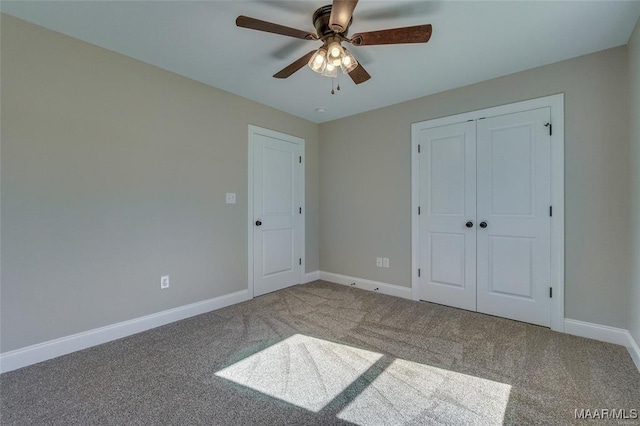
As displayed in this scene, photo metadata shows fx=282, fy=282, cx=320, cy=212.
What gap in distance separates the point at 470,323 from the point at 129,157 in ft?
11.6

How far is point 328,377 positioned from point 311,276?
7.93ft

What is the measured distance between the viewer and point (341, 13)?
156 centimetres

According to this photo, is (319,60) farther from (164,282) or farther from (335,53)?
(164,282)

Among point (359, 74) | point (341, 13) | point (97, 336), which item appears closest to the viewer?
point (341, 13)

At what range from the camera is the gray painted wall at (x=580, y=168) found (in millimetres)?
2305

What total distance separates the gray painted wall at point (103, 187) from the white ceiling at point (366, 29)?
272mm

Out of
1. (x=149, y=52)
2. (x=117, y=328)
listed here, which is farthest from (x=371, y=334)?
(x=149, y=52)

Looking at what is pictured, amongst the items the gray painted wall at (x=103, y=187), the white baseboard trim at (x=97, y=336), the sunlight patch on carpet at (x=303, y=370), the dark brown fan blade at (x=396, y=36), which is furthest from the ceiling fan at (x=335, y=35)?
the white baseboard trim at (x=97, y=336)

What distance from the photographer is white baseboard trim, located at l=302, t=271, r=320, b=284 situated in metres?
4.19

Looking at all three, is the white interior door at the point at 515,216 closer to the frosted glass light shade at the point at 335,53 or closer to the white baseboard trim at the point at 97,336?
Result: the frosted glass light shade at the point at 335,53

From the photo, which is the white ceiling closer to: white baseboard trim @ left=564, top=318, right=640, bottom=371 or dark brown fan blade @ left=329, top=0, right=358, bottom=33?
dark brown fan blade @ left=329, top=0, right=358, bottom=33

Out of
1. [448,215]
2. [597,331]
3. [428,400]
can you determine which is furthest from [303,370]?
[597,331]

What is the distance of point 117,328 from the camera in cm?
242

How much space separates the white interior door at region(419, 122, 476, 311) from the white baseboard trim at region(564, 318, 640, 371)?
2.58 ft
